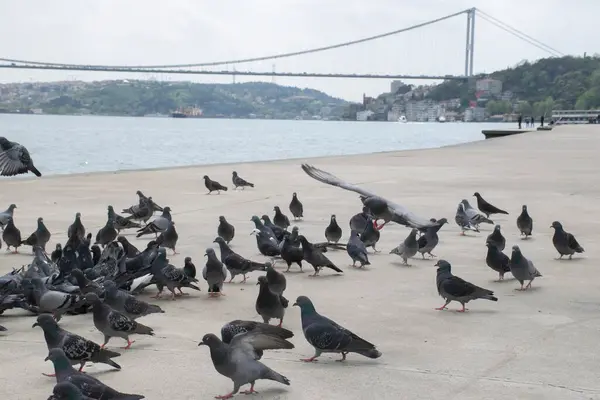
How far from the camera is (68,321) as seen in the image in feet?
19.8

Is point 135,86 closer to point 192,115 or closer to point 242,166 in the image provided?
point 192,115

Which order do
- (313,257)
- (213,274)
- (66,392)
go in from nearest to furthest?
(66,392) < (213,274) < (313,257)

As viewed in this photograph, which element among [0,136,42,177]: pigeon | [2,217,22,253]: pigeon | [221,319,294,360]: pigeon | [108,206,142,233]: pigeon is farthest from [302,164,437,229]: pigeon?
[221,319,294,360]: pigeon

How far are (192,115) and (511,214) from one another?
12945cm

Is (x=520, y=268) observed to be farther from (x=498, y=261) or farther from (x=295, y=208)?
(x=295, y=208)

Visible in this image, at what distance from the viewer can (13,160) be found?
7.04m

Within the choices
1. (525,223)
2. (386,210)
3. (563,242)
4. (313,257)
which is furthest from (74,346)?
(525,223)

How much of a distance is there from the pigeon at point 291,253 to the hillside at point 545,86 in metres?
110

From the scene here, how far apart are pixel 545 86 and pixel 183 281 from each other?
131 m

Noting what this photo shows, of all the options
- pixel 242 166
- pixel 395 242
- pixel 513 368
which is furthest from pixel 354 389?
pixel 242 166

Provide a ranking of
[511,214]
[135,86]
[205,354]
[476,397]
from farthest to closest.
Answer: [135,86] < [511,214] < [205,354] < [476,397]

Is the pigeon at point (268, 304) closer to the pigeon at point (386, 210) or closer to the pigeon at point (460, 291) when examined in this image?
the pigeon at point (460, 291)

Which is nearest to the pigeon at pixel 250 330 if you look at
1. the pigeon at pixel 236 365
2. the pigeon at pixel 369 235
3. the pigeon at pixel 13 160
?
the pigeon at pixel 236 365

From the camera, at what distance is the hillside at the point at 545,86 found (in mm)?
117812
